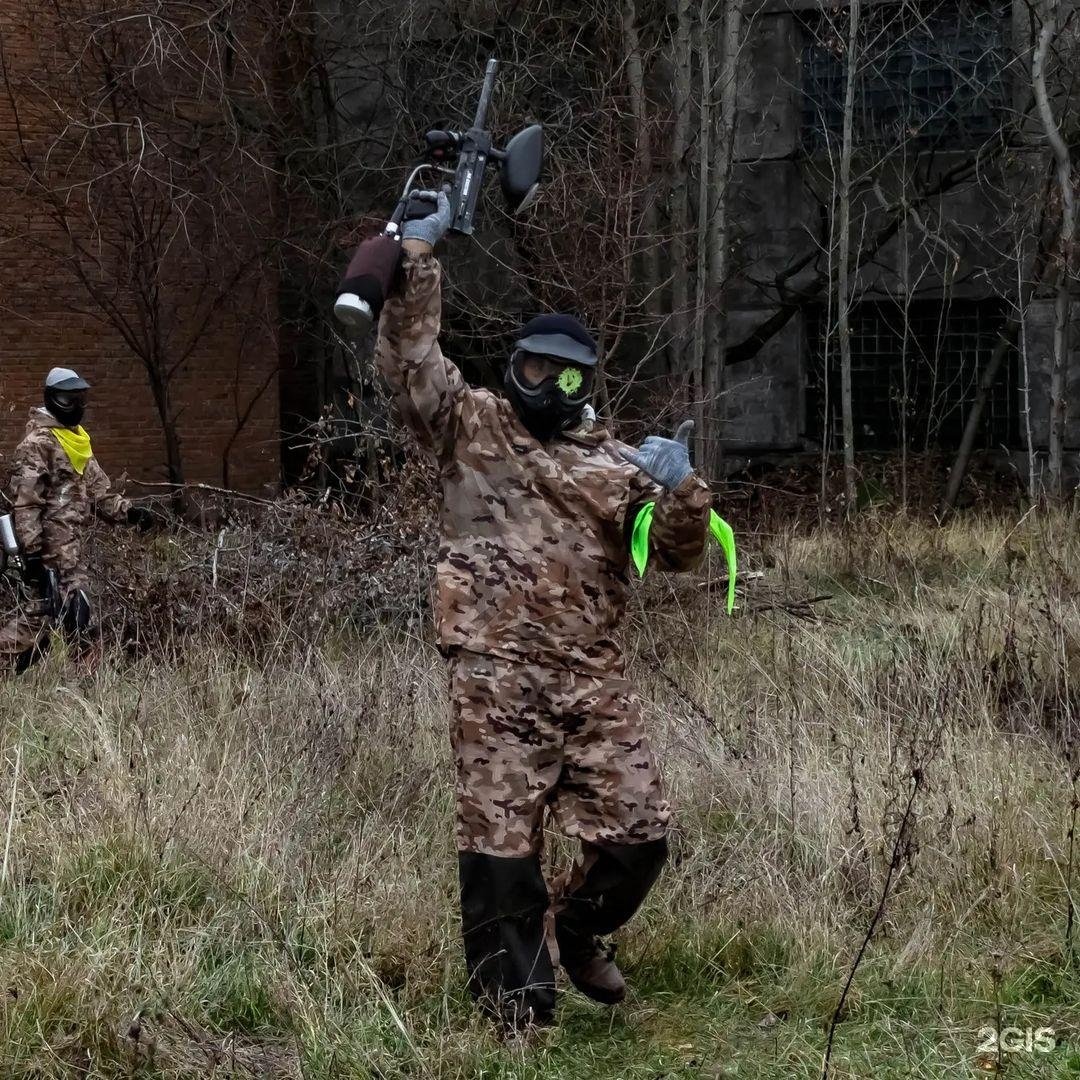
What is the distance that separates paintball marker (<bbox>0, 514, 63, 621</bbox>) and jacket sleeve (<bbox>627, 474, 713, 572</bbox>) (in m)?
5.02

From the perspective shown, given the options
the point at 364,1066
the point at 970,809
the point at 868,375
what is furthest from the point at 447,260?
the point at 364,1066

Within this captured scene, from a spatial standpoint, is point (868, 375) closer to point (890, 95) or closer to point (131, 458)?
point (890, 95)

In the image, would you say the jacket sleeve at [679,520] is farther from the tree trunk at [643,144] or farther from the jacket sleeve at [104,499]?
the tree trunk at [643,144]

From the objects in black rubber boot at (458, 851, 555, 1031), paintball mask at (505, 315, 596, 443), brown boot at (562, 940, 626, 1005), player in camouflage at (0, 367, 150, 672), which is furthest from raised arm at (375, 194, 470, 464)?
player in camouflage at (0, 367, 150, 672)

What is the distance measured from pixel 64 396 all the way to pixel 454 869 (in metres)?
5.17

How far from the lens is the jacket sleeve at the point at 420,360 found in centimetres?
416

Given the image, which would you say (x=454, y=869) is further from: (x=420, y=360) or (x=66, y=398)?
(x=66, y=398)

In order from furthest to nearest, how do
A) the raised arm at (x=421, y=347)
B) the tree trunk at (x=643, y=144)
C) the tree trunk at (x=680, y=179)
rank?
1. the tree trunk at (x=680, y=179)
2. the tree trunk at (x=643, y=144)
3. the raised arm at (x=421, y=347)

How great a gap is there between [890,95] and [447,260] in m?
5.29

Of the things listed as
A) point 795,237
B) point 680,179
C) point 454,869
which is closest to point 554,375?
point 454,869

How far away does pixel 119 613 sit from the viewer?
8484mm

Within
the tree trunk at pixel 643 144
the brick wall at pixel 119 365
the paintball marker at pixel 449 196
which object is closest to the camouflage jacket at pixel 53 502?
the tree trunk at pixel 643 144

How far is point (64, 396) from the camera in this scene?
9469 millimetres

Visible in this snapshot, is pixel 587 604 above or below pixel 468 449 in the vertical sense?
below
